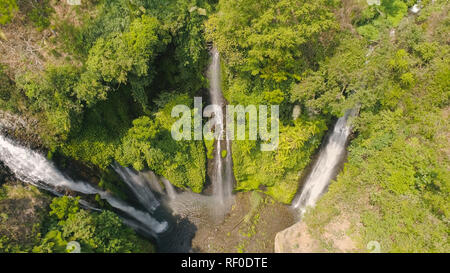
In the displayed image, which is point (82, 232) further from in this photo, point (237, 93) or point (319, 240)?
point (319, 240)

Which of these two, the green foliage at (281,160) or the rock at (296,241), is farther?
the green foliage at (281,160)

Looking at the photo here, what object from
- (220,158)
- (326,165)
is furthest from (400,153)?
(220,158)

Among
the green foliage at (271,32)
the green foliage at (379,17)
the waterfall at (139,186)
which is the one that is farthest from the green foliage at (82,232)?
the green foliage at (379,17)

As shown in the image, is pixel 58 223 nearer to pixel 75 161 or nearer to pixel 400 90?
pixel 75 161

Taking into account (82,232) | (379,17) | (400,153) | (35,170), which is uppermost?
(379,17)

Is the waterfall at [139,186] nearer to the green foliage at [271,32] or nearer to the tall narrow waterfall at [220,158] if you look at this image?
the tall narrow waterfall at [220,158]

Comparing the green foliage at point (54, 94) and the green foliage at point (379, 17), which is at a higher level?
the green foliage at point (379, 17)

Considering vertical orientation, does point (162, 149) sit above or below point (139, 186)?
above
